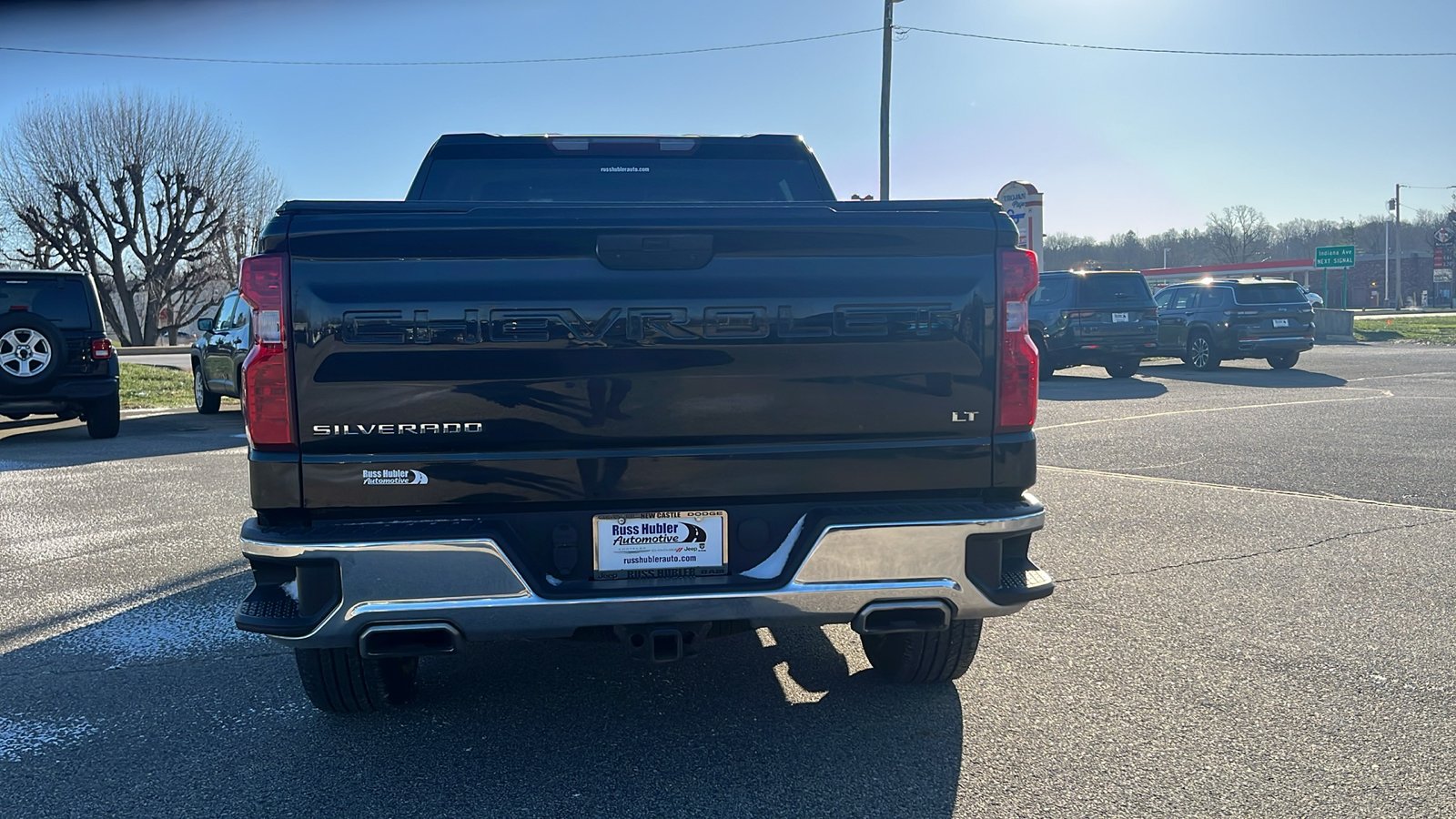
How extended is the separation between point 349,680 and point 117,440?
34.0 feet

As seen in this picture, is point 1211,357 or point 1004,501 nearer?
point 1004,501

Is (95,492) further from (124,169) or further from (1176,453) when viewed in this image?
(124,169)

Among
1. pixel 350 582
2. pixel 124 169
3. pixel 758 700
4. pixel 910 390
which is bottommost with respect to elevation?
pixel 758 700

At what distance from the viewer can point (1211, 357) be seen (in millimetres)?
19297

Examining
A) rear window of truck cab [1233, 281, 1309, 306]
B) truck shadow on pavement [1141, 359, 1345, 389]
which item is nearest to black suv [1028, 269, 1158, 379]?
truck shadow on pavement [1141, 359, 1345, 389]

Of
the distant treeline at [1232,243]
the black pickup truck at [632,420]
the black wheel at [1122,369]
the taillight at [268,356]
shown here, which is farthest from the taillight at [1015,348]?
Answer: the distant treeline at [1232,243]

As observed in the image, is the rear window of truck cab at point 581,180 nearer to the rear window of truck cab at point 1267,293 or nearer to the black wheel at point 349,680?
the black wheel at point 349,680

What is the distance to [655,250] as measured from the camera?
3.06 metres

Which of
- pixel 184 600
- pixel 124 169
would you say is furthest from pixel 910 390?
pixel 124 169

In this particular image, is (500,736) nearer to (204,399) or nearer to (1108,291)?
(204,399)

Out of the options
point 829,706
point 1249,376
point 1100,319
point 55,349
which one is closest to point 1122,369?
point 1100,319

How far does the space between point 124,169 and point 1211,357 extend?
135 ft

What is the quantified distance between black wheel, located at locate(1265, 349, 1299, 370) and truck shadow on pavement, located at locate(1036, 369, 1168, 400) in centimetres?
281

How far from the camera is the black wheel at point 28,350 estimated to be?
11109mm
